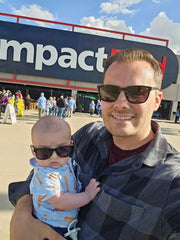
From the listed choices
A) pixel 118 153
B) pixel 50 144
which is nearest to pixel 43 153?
pixel 50 144

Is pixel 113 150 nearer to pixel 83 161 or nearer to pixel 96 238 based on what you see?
pixel 83 161

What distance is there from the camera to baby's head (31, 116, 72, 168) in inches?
55.3

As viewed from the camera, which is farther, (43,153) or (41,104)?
(41,104)

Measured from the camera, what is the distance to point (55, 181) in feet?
4.33

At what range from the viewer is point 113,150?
5.06 ft

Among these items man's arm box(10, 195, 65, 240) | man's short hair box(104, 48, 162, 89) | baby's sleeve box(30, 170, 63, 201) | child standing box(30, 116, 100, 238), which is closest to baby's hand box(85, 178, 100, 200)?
child standing box(30, 116, 100, 238)

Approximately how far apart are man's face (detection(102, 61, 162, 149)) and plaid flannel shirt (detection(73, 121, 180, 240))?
15cm

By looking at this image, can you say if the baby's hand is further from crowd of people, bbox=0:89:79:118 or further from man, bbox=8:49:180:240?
crowd of people, bbox=0:89:79:118

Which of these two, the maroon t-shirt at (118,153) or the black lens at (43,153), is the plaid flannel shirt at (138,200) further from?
the black lens at (43,153)

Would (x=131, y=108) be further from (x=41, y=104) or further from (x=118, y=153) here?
(x=41, y=104)

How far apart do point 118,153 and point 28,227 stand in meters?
0.85

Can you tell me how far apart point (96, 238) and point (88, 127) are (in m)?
1.03

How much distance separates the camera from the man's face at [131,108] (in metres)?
1.39

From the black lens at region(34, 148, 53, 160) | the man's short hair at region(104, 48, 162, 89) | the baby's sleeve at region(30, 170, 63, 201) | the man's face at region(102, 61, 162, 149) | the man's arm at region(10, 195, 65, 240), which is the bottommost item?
the man's arm at region(10, 195, 65, 240)
